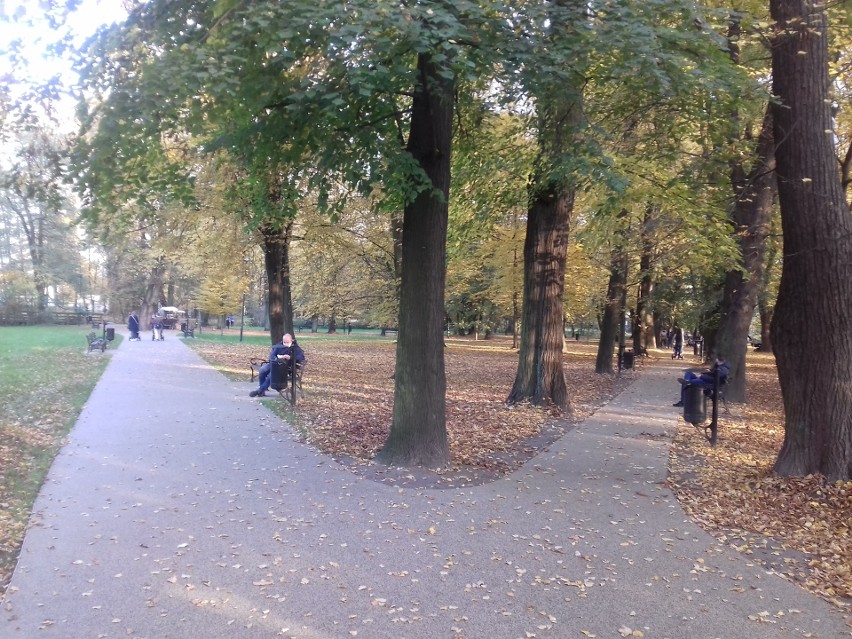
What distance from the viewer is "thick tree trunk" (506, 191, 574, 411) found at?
1258 cm

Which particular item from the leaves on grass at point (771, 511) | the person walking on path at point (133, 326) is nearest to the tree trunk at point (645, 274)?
the leaves on grass at point (771, 511)

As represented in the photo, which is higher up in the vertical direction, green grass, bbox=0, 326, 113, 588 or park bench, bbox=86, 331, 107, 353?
park bench, bbox=86, 331, 107, 353

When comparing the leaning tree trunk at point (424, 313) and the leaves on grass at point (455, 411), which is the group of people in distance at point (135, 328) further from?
the leaning tree trunk at point (424, 313)

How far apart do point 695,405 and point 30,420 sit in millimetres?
9947

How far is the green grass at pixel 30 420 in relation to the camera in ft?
18.7

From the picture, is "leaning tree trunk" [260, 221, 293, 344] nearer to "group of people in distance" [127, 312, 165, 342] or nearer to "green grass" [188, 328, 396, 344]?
"green grass" [188, 328, 396, 344]

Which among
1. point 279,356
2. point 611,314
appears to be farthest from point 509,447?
point 611,314

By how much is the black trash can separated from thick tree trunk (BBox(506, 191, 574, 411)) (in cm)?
263

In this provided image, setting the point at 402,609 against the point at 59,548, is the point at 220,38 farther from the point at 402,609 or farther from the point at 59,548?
the point at 402,609

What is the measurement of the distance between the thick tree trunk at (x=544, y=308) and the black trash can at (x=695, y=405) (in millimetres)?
2629

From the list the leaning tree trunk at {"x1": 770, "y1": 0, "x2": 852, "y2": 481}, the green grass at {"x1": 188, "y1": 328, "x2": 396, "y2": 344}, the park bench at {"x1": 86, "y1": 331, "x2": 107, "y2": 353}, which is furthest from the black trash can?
the green grass at {"x1": 188, "y1": 328, "x2": 396, "y2": 344}

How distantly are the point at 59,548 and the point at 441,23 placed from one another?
560cm

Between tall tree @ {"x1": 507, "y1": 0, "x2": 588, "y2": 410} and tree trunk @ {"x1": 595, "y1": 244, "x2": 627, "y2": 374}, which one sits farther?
tree trunk @ {"x1": 595, "y1": 244, "x2": 627, "y2": 374}

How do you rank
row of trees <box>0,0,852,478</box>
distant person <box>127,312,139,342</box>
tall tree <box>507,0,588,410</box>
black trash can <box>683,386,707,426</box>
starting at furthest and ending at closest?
distant person <box>127,312,139,342</box>
tall tree <box>507,0,588,410</box>
black trash can <box>683,386,707,426</box>
row of trees <box>0,0,852,478</box>
